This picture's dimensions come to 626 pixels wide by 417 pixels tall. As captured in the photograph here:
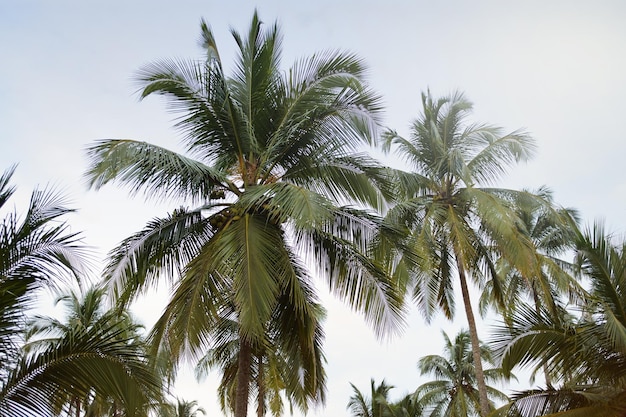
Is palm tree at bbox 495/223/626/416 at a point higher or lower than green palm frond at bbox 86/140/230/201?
lower

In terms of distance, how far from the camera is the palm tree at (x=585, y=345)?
8766 mm

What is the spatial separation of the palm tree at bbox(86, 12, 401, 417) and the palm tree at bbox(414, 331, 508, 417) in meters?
16.4

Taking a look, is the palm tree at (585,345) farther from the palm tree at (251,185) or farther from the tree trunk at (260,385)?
the tree trunk at (260,385)

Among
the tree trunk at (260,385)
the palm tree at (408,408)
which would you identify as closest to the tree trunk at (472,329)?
the tree trunk at (260,385)

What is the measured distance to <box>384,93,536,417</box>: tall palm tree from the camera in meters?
15.7

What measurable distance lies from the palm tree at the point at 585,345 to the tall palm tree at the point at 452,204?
203 inches

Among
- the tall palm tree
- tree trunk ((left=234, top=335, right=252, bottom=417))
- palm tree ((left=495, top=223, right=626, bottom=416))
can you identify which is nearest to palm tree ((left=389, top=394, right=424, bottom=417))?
the tall palm tree

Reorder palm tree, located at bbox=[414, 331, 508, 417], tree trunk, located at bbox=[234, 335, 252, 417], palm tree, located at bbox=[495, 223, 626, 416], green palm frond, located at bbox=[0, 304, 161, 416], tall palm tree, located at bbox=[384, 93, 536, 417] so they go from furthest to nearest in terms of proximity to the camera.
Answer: palm tree, located at bbox=[414, 331, 508, 417]
tall palm tree, located at bbox=[384, 93, 536, 417]
tree trunk, located at bbox=[234, 335, 252, 417]
palm tree, located at bbox=[495, 223, 626, 416]
green palm frond, located at bbox=[0, 304, 161, 416]

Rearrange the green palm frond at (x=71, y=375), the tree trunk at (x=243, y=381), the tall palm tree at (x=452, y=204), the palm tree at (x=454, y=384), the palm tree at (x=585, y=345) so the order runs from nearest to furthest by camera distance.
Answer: the green palm frond at (x=71, y=375)
the palm tree at (x=585, y=345)
the tree trunk at (x=243, y=381)
the tall palm tree at (x=452, y=204)
the palm tree at (x=454, y=384)

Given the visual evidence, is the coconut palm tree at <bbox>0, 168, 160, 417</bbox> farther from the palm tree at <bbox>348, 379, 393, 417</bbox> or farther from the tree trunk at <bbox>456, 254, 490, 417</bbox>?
the palm tree at <bbox>348, 379, 393, 417</bbox>

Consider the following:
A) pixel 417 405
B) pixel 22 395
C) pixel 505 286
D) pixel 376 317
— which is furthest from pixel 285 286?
pixel 417 405

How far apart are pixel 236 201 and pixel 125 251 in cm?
190

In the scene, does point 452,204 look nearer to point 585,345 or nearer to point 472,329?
point 472,329

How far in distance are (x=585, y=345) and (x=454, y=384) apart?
58.0 feet
